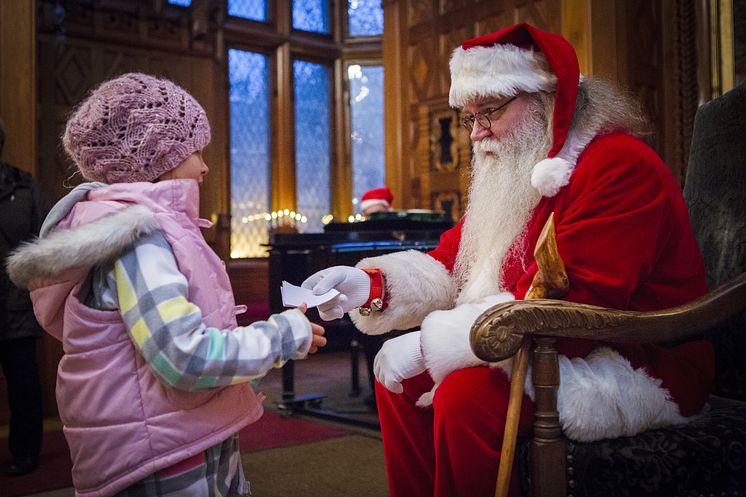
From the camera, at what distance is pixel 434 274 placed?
207cm

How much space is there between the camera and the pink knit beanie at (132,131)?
4.52ft

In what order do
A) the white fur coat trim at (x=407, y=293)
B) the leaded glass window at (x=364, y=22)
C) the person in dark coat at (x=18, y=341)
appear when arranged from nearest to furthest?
the white fur coat trim at (x=407, y=293)
the person in dark coat at (x=18, y=341)
the leaded glass window at (x=364, y=22)

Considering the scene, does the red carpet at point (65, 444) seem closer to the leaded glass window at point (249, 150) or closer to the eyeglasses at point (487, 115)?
the eyeglasses at point (487, 115)

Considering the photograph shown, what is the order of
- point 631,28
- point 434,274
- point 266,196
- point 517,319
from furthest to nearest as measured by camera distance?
point 266,196 → point 631,28 → point 434,274 → point 517,319

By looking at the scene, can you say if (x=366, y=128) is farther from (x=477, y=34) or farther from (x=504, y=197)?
(x=504, y=197)

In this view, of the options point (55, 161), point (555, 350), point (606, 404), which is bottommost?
point (606, 404)

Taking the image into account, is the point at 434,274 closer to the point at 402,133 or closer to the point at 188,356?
the point at 188,356

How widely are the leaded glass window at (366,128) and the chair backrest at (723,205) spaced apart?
6.55m

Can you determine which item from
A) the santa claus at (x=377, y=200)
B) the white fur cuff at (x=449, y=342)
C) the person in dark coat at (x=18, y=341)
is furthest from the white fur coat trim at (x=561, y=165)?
the santa claus at (x=377, y=200)

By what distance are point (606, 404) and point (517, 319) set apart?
260 mm

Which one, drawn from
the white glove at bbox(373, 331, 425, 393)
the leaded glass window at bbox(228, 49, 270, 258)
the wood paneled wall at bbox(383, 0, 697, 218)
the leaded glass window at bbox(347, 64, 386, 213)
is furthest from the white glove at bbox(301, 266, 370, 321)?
the leaded glass window at bbox(347, 64, 386, 213)

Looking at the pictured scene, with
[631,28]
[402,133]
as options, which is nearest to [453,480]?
[631,28]

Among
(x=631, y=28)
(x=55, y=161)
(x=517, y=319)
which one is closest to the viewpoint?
(x=517, y=319)

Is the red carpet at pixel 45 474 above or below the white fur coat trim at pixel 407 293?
below
